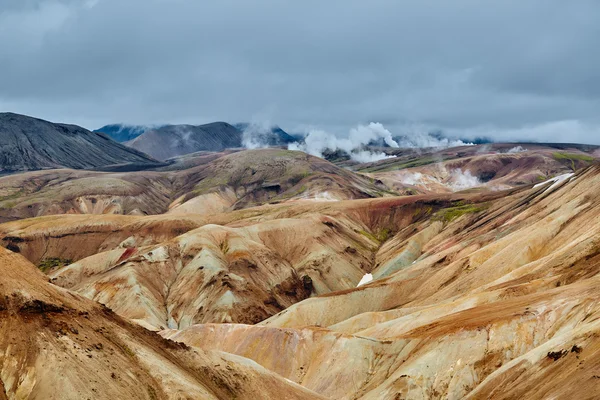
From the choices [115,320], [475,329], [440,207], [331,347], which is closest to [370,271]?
[440,207]

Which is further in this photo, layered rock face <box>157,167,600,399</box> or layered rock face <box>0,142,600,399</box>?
layered rock face <box>157,167,600,399</box>

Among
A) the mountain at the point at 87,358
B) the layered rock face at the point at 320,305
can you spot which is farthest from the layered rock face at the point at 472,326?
the mountain at the point at 87,358

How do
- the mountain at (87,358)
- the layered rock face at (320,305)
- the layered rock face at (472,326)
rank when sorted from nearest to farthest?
1. the mountain at (87,358)
2. the layered rock face at (320,305)
3. the layered rock face at (472,326)

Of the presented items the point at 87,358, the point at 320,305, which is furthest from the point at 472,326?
the point at 320,305

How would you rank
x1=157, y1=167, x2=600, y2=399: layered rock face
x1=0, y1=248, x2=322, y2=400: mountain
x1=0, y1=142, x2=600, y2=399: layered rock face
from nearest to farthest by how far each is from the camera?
Result: x1=0, y1=248, x2=322, y2=400: mountain
x1=0, y1=142, x2=600, y2=399: layered rock face
x1=157, y1=167, x2=600, y2=399: layered rock face

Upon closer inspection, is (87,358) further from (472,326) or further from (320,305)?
(320,305)

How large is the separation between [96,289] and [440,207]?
11411 centimetres

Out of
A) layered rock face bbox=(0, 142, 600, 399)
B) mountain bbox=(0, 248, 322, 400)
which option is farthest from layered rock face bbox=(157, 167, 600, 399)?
mountain bbox=(0, 248, 322, 400)

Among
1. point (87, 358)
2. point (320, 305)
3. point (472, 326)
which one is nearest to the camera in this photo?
point (87, 358)

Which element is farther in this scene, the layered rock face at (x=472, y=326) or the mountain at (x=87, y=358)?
the layered rock face at (x=472, y=326)

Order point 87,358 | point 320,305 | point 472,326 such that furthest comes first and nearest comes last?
point 320,305, point 472,326, point 87,358

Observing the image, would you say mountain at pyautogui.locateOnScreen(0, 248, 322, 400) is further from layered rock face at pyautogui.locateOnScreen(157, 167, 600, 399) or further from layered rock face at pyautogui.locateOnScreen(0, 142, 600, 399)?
layered rock face at pyautogui.locateOnScreen(157, 167, 600, 399)

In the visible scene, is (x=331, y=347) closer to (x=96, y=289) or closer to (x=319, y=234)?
(x=96, y=289)

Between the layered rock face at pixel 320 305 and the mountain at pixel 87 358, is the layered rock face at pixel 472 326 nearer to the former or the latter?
the layered rock face at pixel 320 305
